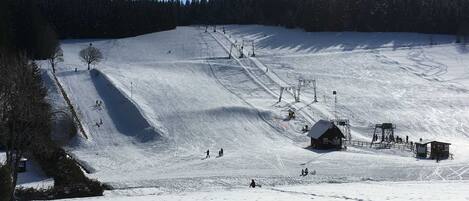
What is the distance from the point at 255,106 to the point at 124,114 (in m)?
15.3

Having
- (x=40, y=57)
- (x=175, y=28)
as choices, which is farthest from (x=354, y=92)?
(x=175, y=28)

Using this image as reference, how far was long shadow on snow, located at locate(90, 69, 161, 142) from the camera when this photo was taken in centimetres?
6084

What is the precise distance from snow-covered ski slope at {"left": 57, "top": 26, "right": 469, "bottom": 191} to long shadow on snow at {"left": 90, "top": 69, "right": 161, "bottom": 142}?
0.14m

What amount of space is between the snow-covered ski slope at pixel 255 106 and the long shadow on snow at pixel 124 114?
138mm

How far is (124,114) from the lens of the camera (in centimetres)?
6700

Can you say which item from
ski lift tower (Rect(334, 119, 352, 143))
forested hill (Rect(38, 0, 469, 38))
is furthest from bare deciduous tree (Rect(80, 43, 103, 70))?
ski lift tower (Rect(334, 119, 352, 143))

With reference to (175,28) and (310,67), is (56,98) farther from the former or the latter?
(175,28)

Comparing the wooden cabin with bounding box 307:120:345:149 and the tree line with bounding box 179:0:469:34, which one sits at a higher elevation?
the tree line with bounding box 179:0:469:34

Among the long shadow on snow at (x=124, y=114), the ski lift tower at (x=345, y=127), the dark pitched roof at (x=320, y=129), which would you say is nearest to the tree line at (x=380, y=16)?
the ski lift tower at (x=345, y=127)

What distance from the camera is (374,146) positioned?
58.3 meters

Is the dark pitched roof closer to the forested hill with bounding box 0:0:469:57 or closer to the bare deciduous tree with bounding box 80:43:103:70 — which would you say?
the bare deciduous tree with bounding box 80:43:103:70

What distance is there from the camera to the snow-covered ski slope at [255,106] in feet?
158

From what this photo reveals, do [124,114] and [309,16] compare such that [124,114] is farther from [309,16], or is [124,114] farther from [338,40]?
[309,16]

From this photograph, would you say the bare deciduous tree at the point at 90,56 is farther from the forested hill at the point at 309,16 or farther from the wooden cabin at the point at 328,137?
the wooden cabin at the point at 328,137
